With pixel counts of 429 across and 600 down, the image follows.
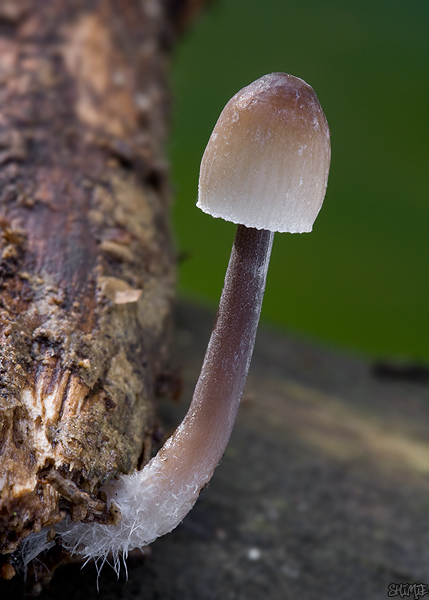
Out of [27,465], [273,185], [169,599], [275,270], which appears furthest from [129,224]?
[275,270]

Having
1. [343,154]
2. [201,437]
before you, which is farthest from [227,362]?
[343,154]

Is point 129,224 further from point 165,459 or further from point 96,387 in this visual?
point 165,459

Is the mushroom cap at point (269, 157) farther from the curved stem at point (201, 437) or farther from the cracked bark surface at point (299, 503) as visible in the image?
the cracked bark surface at point (299, 503)

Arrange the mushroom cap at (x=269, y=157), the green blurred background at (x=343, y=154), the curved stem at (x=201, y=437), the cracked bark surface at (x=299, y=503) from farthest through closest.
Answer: the green blurred background at (x=343, y=154) → the cracked bark surface at (x=299, y=503) → the curved stem at (x=201, y=437) → the mushroom cap at (x=269, y=157)

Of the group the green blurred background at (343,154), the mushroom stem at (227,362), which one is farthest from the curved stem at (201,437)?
the green blurred background at (343,154)

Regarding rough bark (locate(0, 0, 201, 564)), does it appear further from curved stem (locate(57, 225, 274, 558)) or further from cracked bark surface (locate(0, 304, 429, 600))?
cracked bark surface (locate(0, 304, 429, 600))

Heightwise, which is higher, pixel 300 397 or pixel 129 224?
pixel 129 224
